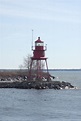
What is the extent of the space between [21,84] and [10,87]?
1870 millimetres

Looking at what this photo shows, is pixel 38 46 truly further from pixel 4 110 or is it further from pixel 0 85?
pixel 4 110

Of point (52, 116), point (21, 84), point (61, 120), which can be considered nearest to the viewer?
point (61, 120)

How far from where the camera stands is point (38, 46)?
7812cm

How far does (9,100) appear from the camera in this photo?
54.8 meters

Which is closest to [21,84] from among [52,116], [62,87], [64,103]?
[62,87]

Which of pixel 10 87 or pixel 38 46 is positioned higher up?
pixel 38 46

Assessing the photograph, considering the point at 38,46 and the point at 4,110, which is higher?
the point at 38,46

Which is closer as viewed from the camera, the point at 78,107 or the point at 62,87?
the point at 78,107

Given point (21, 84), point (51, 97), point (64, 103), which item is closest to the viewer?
point (64, 103)

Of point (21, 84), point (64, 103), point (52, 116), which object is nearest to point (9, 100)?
point (64, 103)

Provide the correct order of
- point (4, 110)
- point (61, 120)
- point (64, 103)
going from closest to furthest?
1. point (61, 120)
2. point (4, 110)
3. point (64, 103)

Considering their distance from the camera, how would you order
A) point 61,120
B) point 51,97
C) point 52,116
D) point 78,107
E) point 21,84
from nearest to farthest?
point 61,120
point 52,116
point 78,107
point 51,97
point 21,84

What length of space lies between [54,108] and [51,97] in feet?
44.7

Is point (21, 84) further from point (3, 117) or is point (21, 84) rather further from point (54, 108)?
point (3, 117)
